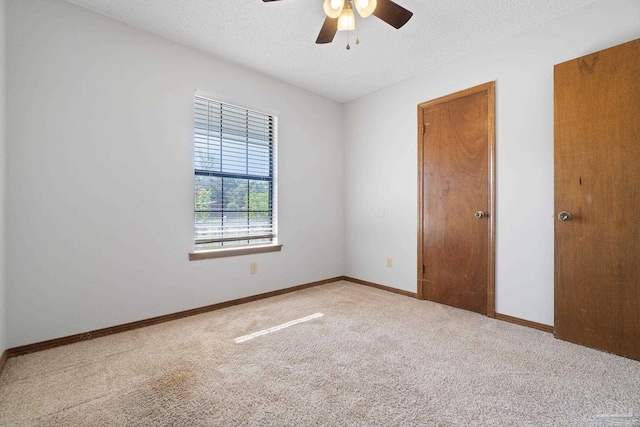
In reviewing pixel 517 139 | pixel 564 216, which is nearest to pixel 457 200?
pixel 517 139

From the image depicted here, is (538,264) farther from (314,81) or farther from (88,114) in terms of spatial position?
(88,114)

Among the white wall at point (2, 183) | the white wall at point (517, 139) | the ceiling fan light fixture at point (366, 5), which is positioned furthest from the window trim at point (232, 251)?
the ceiling fan light fixture at point (366, 5)

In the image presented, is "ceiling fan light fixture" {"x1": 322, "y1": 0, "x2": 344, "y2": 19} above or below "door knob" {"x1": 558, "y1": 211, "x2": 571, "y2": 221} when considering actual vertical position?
above

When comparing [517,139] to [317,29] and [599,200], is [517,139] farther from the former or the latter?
[317,29]

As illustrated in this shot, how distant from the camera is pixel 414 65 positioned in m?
3.00

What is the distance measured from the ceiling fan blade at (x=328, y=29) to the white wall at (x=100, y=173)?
1245 millimetres

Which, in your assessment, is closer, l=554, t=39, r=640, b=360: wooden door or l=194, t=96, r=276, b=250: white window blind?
l=554, t=39, r=640, b=360: wooden door

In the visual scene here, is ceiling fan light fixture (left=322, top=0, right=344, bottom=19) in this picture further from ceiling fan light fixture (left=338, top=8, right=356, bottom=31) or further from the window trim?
the window trim

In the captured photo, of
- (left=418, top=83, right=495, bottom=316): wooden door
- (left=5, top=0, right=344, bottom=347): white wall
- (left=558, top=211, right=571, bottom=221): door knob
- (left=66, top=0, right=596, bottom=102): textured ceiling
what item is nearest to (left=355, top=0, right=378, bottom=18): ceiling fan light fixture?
(left=66, top=0, right=596, bottom=102): textured ceiling

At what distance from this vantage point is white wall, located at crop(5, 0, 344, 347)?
1964mm

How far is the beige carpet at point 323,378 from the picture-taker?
1.35 m

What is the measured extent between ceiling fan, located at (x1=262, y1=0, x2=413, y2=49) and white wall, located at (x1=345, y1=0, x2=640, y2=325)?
4.11ft

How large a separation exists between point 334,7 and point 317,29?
0.57 m

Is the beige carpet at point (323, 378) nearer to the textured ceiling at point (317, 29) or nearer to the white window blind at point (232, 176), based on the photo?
the white window blind at point (232, 176)
